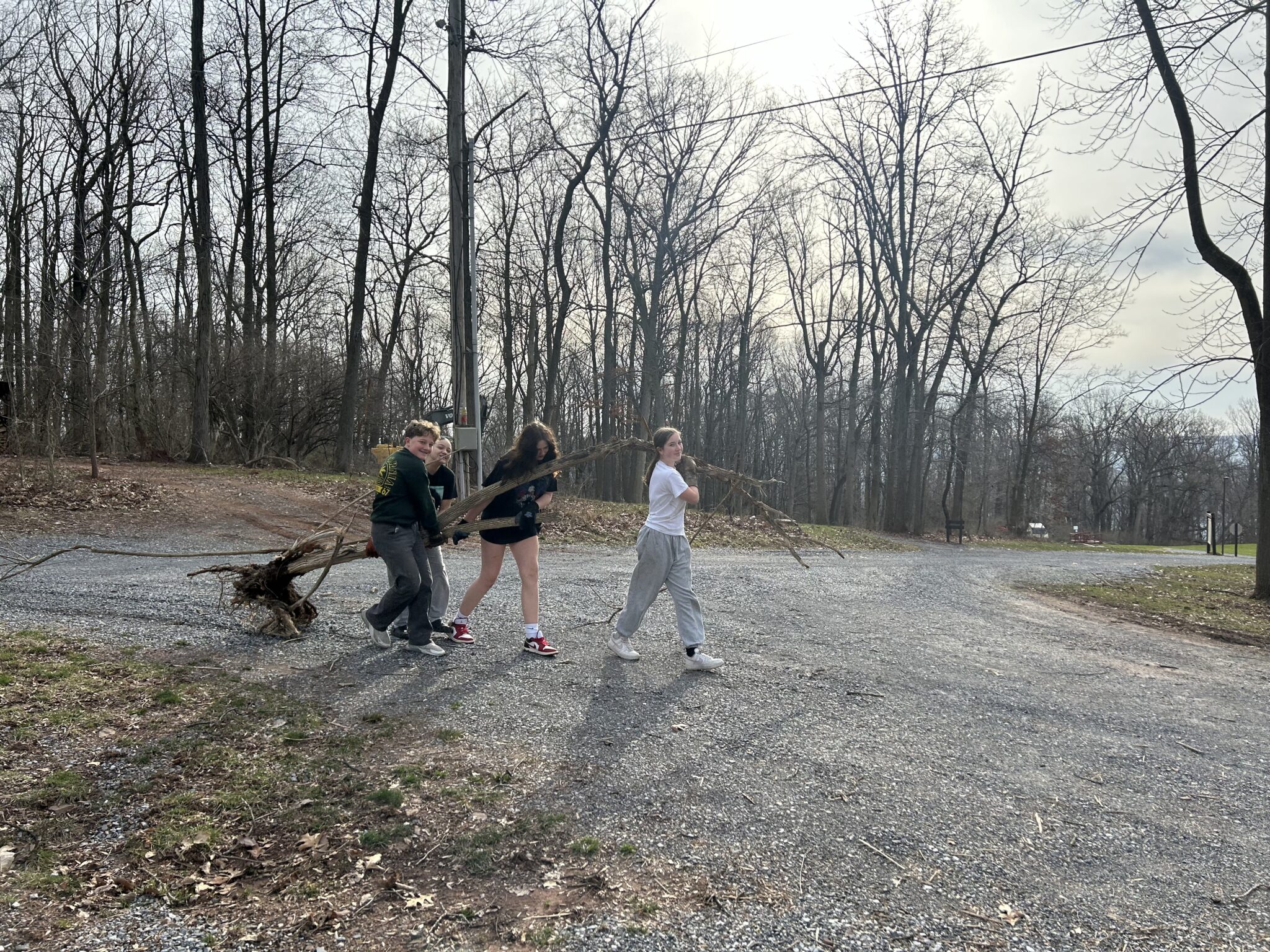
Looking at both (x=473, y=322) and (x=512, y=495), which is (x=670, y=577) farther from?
(x=473, y=322)

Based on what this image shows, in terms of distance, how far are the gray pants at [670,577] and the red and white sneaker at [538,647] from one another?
2.65 feet

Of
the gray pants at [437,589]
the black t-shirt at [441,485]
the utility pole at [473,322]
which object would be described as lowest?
the gray pants at [437,589]

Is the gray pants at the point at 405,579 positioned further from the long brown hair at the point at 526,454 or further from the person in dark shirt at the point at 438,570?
the long brown hair at the point at 526,454

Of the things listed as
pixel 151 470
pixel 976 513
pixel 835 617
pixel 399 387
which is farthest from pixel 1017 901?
pixel 976 513

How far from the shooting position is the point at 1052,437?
48.7 m

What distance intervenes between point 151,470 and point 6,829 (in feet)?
59.8

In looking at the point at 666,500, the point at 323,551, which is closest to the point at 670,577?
the point at 666,500

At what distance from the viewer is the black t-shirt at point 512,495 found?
21.2ft

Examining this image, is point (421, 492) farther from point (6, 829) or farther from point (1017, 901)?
point (1017, 901)

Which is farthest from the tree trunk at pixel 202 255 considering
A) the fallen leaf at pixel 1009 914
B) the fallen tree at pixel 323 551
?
the fallen leaf at pixel 1009 914

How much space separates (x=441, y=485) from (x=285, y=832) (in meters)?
3.78

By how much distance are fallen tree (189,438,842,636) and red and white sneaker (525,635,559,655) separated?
38.3 inches

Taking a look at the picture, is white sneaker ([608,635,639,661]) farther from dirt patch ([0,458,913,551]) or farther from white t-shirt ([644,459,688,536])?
dirt patch ([0,458,913,551])

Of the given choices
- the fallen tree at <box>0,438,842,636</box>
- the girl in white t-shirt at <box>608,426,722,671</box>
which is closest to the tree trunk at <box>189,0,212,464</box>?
the fallen tree at <box>0,438,842,636</box>
